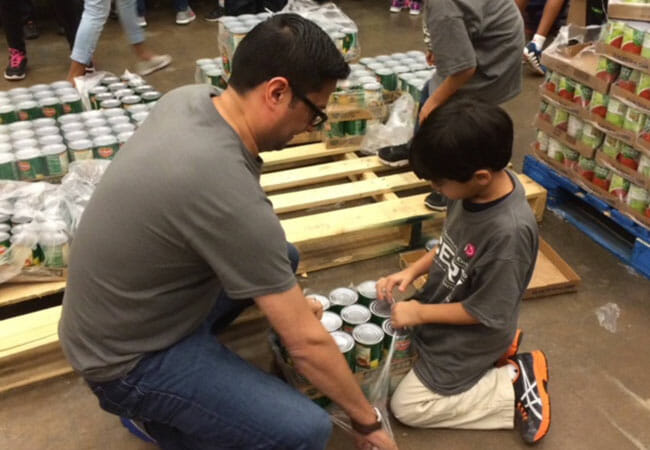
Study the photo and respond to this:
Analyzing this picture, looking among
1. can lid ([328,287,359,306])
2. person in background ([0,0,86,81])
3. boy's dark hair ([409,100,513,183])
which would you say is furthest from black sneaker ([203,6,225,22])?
boy's dark hair ([409,100,513,183])

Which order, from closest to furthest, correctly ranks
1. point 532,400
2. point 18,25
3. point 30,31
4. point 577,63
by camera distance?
1. point 532,400
2. point 577,63
3. point 18,25
4. point 30,31

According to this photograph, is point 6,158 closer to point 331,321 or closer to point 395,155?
point 331,321

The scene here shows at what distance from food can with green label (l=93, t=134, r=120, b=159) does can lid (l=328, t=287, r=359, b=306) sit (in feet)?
4.32

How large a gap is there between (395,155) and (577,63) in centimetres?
94

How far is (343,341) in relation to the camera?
1852 millimetres

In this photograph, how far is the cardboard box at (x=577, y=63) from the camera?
8.77 ft

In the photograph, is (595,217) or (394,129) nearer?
(595,217)

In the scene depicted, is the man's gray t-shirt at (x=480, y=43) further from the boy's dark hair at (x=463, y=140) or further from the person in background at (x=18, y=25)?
the person in background at (x=18, y=25)

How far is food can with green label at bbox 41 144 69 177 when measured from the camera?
2.62 m

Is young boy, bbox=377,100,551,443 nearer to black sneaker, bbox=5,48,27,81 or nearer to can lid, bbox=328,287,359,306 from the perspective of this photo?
can lid, bbox=328,287,359,306

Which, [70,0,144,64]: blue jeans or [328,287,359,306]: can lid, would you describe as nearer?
[328,287,359,306]: can lid

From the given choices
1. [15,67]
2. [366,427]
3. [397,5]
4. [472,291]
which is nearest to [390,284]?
[472,291]

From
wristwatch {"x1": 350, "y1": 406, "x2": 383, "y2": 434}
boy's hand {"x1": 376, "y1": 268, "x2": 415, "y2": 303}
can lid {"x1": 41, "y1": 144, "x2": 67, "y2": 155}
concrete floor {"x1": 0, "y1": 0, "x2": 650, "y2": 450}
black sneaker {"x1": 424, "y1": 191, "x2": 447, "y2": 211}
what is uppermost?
can lid {"x1": 41, "y1": 144, "x2": 67, "y2": 155}

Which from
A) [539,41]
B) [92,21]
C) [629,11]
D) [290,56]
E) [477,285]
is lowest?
[539,41]
